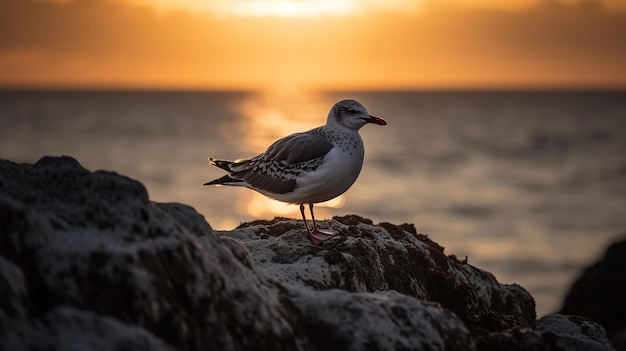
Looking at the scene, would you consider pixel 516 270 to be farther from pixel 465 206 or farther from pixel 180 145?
pixel 180 145

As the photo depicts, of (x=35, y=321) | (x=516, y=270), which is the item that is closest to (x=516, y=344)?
(x=35, y=321)

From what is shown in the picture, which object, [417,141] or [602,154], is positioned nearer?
[602,154]

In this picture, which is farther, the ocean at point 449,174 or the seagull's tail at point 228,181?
the ocean at point 449,174

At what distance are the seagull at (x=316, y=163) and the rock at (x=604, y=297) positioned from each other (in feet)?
29.2

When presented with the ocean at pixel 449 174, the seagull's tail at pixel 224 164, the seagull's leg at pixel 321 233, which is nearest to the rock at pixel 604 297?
the ocean at pixel 449 174

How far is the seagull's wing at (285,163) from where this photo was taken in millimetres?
7891

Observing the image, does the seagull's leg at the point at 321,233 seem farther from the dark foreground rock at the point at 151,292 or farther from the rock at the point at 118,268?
the rock at the point at 118,268

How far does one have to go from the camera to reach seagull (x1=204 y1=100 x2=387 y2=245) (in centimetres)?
770

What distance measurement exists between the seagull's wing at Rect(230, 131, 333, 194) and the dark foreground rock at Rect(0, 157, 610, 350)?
220 cm

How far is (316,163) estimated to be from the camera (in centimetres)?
781

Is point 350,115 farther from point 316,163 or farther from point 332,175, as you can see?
→ point 332,175

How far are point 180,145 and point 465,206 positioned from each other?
40980 mm

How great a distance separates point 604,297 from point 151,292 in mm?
13210

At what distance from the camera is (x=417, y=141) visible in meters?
83.4
